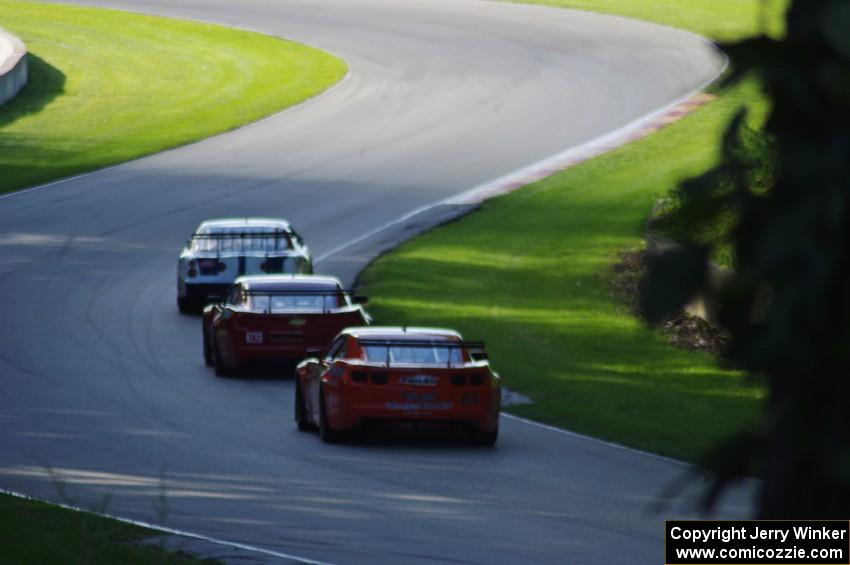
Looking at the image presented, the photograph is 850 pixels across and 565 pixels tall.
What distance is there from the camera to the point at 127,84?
60312 millimetres

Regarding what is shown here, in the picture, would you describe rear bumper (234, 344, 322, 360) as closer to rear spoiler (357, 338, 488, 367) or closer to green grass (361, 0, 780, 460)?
green grass (361, 0, 780, 460)

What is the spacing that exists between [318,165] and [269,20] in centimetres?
2919

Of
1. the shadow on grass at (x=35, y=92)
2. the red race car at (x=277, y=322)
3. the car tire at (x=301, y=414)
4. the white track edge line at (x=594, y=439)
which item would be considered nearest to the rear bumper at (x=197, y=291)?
the red race car at (x=277, y=322)

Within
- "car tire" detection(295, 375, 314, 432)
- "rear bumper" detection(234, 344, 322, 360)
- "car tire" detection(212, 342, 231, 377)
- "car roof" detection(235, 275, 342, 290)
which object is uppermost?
"car tire" detection(295, 375, 314, 432)

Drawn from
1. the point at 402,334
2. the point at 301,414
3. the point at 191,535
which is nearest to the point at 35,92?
the point at 301,414

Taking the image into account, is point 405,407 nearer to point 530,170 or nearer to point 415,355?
point 415,355

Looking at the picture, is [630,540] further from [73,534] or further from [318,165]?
[318,165]

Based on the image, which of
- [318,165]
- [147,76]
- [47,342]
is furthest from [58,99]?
[47,342]

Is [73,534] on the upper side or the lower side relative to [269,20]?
upper

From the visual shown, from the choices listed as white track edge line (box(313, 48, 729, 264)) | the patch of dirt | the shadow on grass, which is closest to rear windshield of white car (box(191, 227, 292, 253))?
white track edge line (box(313, 48, 729, 264))

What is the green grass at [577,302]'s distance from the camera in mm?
19094

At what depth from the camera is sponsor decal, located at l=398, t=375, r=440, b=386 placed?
1639 cm

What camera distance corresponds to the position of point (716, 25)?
220ft

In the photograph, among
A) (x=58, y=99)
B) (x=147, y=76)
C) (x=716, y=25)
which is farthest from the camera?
(x=716, y=25)
